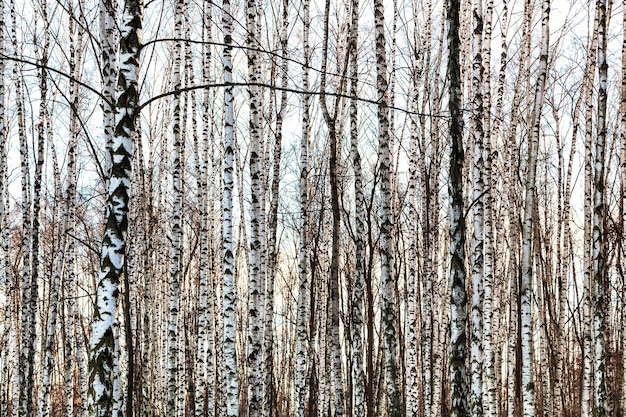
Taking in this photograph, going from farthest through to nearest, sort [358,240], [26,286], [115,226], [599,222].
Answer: [26,286] → [599,222] → [358,240] → [115,226]

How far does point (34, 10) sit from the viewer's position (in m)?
12.7

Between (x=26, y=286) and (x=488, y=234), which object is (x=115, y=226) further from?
(x=26, y=286)

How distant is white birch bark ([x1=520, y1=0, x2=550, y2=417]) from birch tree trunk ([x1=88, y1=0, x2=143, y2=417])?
5539 mm

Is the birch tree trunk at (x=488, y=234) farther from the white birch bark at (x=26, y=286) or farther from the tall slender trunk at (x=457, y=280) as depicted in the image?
the white birch bark at (x=26, y=286)

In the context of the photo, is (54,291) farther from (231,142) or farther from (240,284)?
(240,284)

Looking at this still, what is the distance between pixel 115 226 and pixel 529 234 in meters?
5.75

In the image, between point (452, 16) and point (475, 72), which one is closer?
point (452, 16)

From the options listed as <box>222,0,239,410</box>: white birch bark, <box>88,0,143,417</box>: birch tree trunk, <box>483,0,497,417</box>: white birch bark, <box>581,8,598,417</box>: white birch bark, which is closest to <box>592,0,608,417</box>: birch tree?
<box>581,8,598,417</box>: white birch bark

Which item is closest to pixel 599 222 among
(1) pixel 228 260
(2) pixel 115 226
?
(1) pixel 228 260

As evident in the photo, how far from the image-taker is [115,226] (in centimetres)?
477

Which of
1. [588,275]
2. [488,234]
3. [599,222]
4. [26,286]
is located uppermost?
[599,222]

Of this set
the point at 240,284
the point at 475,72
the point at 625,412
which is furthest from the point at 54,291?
the point at 240,284

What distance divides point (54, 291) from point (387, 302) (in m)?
5.90

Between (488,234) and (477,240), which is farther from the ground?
(477,240)
